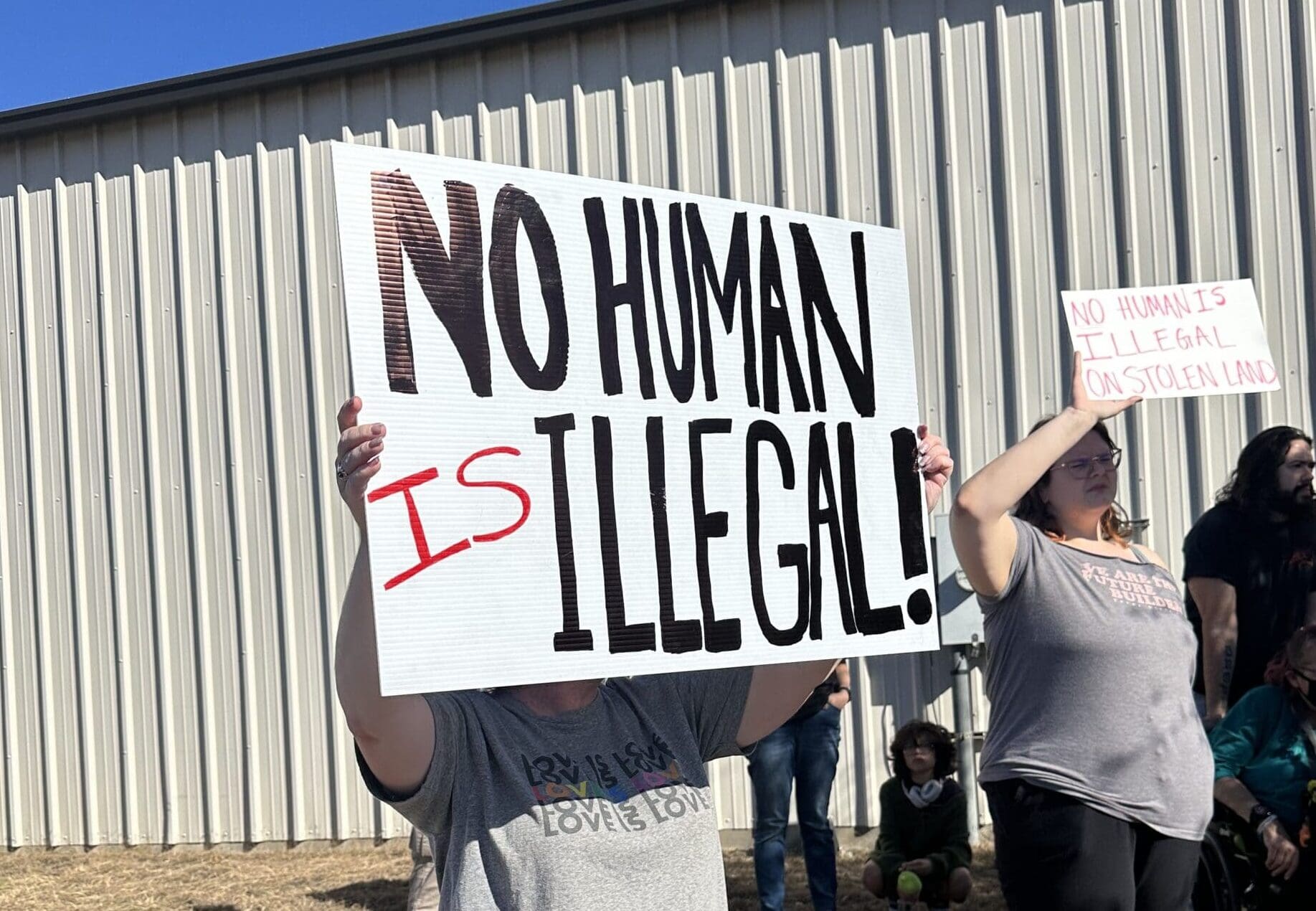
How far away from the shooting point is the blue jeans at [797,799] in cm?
620

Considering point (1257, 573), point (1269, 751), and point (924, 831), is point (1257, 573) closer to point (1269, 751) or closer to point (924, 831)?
point (1269, 751)

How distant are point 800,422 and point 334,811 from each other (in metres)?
7.03

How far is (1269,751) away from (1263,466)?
991 mm

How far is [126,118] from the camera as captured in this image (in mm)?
9586

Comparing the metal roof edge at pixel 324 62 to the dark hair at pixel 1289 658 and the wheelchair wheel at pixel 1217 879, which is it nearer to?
the dark hair at pixel 1289 658

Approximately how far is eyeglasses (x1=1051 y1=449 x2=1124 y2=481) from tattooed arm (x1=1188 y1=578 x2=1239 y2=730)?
169 centimetres

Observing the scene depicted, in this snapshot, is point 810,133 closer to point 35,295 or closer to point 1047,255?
point 1047,255

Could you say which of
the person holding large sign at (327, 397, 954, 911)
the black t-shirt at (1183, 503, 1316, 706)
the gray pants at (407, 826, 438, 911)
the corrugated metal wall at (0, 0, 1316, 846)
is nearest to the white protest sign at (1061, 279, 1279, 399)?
the person holding large sign at (327, 397, 954, 911)

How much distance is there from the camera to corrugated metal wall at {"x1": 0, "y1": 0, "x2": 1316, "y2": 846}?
7.70 m

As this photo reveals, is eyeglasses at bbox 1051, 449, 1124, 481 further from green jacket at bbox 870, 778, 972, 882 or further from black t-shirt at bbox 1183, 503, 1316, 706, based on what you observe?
green jacket at bbox 870, 778, 972, 882

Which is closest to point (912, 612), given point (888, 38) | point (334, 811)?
point (888, 38)

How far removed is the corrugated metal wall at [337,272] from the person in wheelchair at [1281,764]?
10.3 ft

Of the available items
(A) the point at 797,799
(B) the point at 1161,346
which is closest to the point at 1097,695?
(B) the point at 1161,346

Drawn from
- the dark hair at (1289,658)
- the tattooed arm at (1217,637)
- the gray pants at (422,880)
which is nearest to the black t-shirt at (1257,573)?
the tattooed arm at (1217,637)
